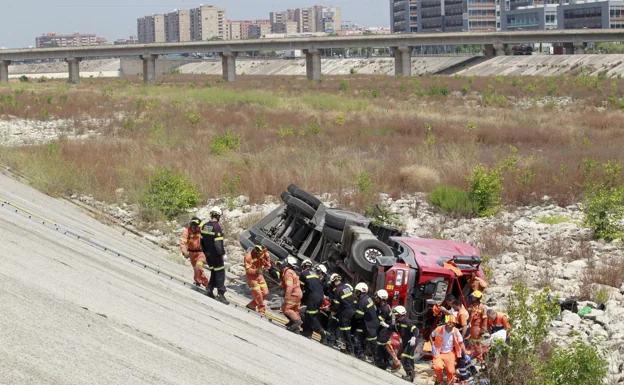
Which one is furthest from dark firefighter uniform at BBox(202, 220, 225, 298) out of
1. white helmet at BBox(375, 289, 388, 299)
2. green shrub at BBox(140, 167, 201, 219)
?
green shrub at BBox(140, 167, 201, 219)

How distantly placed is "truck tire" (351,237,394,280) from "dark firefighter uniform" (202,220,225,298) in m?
2.20

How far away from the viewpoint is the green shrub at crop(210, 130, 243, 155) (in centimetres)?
2989

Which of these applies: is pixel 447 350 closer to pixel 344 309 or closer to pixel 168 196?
pixel 344 309

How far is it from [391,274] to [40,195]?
40.9 feet

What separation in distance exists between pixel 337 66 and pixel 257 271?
132283mm

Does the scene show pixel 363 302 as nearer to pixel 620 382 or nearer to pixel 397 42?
pixel 620 382

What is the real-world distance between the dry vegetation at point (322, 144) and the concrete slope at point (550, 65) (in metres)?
32.0

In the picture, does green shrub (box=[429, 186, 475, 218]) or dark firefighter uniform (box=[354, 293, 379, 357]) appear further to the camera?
green shrub (box=[429, 186, 475, 218])

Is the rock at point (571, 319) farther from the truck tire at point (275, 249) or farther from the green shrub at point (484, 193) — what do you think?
the green shrub at point (484, 193)

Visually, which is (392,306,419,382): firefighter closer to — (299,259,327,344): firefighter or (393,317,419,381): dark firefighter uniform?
(393,317,419,381): dark firefighter uniform

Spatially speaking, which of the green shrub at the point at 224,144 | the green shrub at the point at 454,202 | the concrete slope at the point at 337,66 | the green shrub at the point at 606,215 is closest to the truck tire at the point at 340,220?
the green shrub at the point at 606,215

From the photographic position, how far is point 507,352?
457 inches

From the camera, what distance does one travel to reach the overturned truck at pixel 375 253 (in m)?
12.7

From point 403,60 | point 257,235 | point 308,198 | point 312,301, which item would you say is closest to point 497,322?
point 312,301
